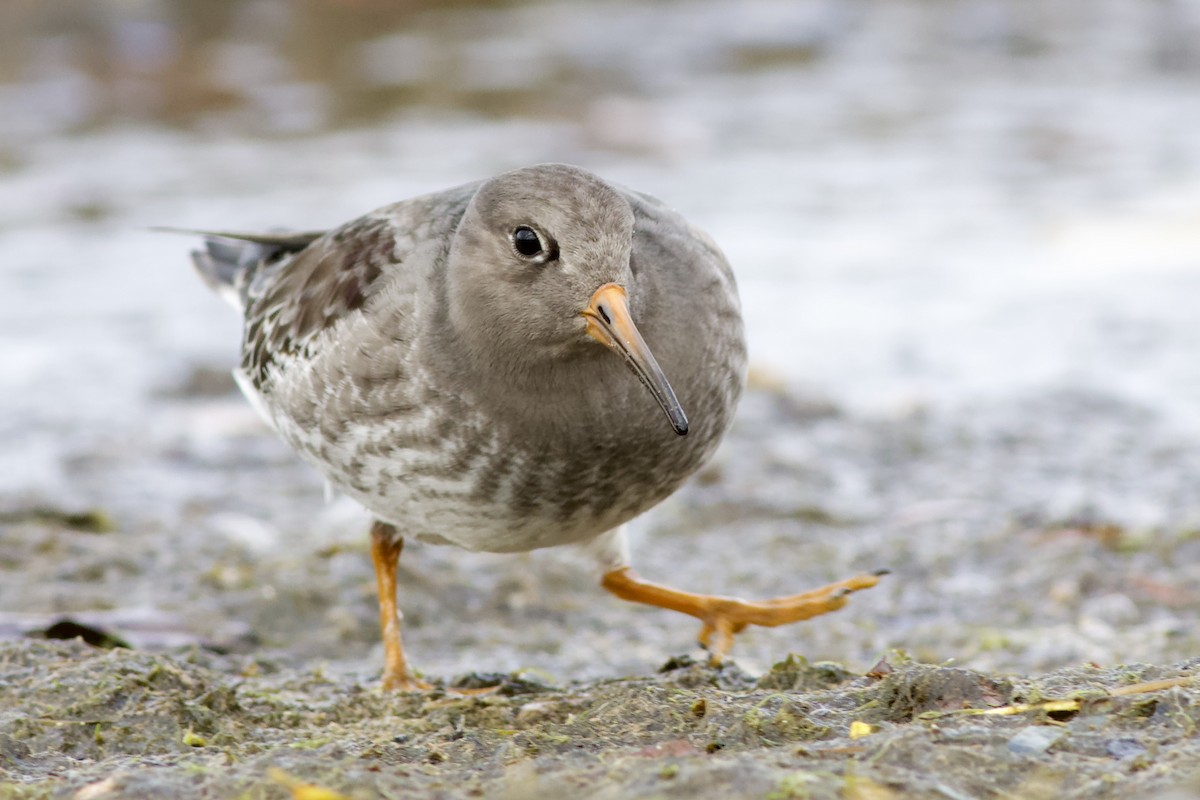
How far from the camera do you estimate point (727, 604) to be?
585 cm

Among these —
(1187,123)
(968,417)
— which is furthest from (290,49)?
(968,417)

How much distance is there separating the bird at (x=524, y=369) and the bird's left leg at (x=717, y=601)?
11mm

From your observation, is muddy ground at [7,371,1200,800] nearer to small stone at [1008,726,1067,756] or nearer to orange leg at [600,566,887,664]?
small stone at [1008,726,1067,756]

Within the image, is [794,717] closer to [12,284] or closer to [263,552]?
[263,552]

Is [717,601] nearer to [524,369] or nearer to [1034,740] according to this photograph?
[524,369]

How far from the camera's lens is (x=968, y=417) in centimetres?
889

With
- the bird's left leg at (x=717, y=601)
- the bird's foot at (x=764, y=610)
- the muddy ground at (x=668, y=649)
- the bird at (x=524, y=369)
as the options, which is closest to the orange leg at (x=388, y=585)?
the bird at (x=524, y=369)

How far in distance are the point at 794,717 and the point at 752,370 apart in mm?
5675

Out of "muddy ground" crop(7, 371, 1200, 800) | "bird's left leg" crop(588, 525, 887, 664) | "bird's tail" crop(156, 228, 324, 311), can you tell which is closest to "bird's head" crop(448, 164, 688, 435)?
"muddy ground" crop(7, 371, 1200, 800)

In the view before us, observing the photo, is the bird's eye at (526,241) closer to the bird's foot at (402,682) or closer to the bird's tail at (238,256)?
the bird's foot at (402,682)

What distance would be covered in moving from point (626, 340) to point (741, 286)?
22.8 ft

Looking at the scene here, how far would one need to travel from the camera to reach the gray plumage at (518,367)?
184 inches

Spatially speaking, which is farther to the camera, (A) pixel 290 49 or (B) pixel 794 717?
(A) pixel 290 49

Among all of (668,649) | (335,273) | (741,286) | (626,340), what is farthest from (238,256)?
(741,286)
